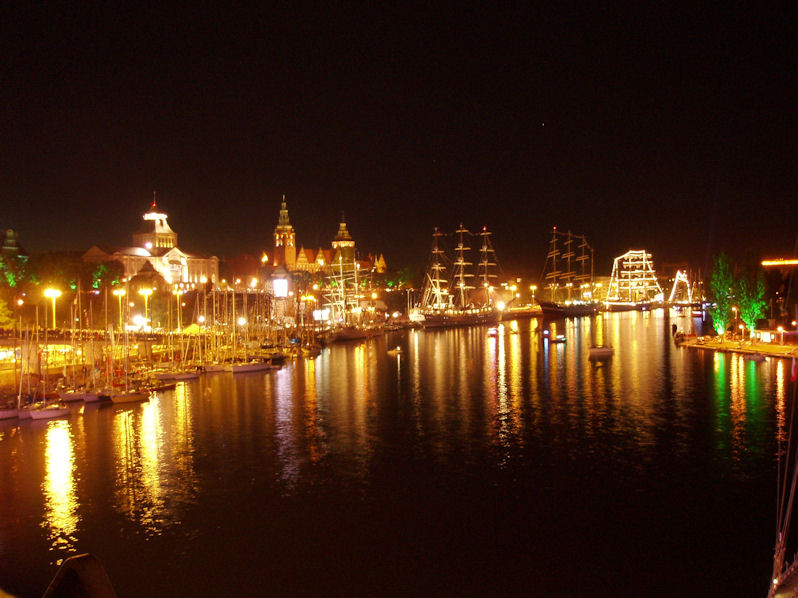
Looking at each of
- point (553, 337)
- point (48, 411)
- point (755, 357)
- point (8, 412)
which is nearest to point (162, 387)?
point (48, 411)

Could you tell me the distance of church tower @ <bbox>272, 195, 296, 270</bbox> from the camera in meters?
100

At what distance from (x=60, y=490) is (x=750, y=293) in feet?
119

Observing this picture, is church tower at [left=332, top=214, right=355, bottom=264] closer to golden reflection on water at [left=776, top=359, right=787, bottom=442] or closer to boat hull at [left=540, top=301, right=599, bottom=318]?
boat hull at [left=540, top=301, right=599, bottom=318]

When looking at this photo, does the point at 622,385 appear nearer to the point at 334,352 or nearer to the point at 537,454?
the point at 537,454

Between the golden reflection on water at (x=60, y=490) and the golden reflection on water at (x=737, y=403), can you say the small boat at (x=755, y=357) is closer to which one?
the golden reflection on water at (x=737, y=403)

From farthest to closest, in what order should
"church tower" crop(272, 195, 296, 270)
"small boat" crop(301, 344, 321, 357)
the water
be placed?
1. "church tower" crop(272, 195, 296, 270)
2. "small boat" crop(301, 344, 321, 357)
3. the water

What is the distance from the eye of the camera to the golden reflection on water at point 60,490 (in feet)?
40.3

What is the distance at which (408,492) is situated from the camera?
14.4 metres

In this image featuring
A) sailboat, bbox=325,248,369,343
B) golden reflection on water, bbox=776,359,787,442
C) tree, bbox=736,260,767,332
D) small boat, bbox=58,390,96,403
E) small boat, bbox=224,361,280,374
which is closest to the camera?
golden reflection on water, bbox=776,359,787,442

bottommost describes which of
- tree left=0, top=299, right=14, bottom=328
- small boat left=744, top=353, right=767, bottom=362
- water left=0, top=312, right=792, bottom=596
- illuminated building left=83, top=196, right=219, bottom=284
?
water left=0, top=312, right=792, bottom=596

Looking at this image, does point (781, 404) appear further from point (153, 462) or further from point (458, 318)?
point (458, 318)

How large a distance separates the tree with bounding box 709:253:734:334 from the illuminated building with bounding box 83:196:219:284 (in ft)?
154

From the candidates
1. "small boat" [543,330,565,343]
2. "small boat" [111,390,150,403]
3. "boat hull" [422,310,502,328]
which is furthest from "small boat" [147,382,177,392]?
"boat hull" [422,310,502,328]

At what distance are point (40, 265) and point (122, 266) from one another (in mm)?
9718
